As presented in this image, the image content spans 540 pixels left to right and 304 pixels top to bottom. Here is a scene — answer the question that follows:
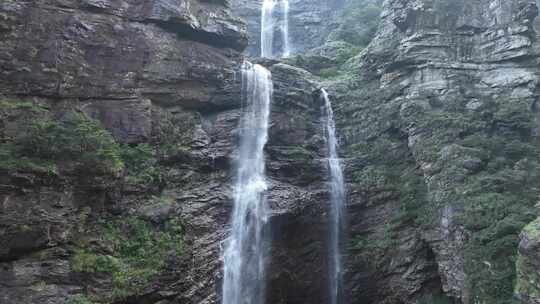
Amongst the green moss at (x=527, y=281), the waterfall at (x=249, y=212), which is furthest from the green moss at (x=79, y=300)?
the green moss at (x=527, y=281)

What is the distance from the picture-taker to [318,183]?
54.2 ft

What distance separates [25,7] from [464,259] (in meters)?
16.1

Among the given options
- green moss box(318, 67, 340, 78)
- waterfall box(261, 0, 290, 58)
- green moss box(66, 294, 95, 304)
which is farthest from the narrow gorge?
waterfall box(261, 0, 290, 58)

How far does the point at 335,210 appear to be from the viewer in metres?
16.2

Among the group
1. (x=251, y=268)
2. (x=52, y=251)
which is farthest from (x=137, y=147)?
(x=251, y=268)

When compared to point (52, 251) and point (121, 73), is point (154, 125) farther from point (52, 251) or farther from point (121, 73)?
point (52, 251)

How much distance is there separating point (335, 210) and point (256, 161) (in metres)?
3.59

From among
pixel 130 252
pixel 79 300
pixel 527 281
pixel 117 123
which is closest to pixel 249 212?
pixel 130 252

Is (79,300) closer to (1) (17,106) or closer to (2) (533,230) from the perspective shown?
(1) (17,106)

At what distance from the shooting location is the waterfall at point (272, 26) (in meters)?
31.4

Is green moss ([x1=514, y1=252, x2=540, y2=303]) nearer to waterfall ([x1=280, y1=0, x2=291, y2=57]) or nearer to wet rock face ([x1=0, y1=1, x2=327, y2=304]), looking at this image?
wet rock face ([x1=0, y1=1, x2=327, y2=304])

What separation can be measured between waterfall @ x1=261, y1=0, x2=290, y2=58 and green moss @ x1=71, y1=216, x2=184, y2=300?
2050 centimetres

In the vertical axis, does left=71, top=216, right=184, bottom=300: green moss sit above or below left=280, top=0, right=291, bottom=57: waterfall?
below

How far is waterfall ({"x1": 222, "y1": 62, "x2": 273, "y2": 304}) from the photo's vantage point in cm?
1401
